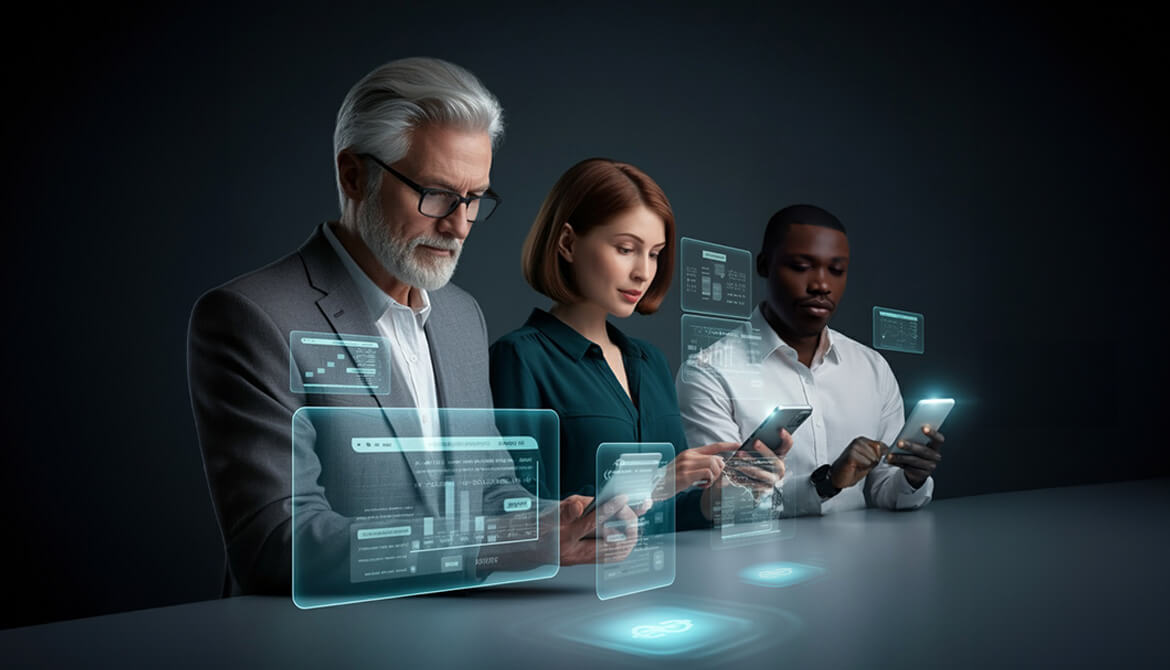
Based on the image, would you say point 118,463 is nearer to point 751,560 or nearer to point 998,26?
point 751,560

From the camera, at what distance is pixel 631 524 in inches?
58.0

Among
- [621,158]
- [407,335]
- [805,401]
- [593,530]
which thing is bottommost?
[593,530]

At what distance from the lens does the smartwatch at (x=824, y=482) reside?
8.24 feet

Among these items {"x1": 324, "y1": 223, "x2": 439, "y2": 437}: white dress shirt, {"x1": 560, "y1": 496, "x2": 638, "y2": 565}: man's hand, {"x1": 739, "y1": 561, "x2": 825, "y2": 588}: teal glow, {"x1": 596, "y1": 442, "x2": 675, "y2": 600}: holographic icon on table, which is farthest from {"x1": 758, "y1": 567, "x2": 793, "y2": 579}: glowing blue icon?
{"x1": 324, "y1": 223, "x2": 439, "y2": 437}: white dress shirt

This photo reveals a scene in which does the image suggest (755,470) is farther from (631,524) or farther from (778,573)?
(631,524)

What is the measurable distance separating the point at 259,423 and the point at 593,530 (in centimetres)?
55

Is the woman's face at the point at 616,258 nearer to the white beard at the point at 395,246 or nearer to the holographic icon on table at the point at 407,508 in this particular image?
the white beard at the point at 395,246

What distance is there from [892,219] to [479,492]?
2610mm

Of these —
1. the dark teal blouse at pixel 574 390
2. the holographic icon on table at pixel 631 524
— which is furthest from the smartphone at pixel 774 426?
the holographic icon on table at pixel 631 524

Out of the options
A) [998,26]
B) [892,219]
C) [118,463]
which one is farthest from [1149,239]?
[118,463]

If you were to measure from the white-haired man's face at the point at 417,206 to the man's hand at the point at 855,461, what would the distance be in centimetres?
140

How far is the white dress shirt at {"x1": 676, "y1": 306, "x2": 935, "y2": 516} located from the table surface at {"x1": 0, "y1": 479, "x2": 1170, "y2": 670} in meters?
0.53

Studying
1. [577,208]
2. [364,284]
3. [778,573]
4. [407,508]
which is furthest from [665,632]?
[577,208]

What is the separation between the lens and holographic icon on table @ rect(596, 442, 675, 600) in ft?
4.69
